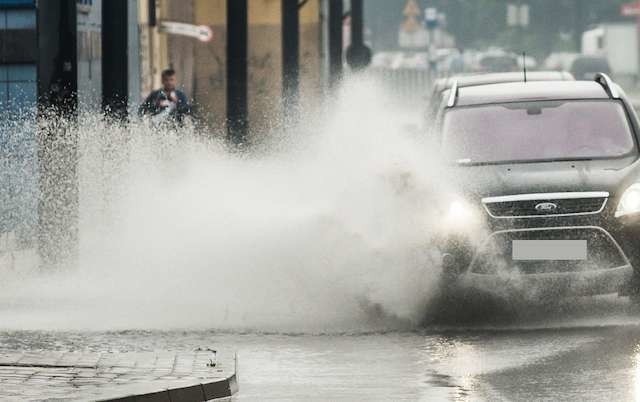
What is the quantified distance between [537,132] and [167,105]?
9526 millimetres

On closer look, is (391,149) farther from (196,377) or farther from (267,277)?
(196,377)

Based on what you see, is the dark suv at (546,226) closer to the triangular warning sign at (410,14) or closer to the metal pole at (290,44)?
the metal pole at (290,44)

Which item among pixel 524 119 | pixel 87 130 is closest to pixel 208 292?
pixel 524 119

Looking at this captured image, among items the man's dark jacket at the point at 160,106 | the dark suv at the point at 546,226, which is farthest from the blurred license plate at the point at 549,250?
the man's dark jacket at the point at 160,106

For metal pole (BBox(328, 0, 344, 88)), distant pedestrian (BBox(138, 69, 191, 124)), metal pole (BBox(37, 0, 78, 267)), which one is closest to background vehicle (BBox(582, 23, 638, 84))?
metal pole (BBox(328, 0, 344, 88))

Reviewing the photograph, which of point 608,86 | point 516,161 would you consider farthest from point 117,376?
point 608,86

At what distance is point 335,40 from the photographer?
4431 centimetres

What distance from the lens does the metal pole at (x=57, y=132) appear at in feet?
55.0

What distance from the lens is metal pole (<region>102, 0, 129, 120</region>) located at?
18.3m

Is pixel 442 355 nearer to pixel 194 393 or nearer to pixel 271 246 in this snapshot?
pixel 194 393

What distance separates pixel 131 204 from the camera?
17609mm

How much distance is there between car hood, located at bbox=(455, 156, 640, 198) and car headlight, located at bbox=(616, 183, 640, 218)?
60mm

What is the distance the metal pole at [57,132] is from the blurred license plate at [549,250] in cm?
502

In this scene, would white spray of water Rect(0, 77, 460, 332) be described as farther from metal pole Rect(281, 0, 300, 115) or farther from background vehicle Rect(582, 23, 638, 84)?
background vehicle Rect(582, 23, 638, 84)
